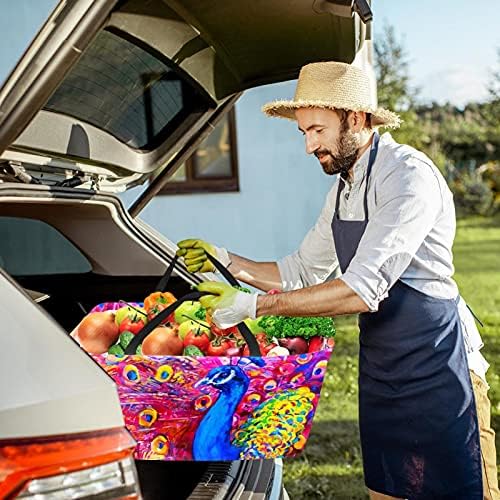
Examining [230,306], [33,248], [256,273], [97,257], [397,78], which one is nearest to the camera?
[230,306]

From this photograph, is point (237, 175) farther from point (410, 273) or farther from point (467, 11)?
point (467, 11)

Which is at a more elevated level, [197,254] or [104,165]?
[104,165]

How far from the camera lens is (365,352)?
2.79 metres

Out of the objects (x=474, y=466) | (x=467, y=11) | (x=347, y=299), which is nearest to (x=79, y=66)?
(x=347, y=299)

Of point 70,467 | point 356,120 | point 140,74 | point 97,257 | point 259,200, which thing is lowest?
point 259,200

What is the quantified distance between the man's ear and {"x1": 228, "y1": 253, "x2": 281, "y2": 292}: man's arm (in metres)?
0.60

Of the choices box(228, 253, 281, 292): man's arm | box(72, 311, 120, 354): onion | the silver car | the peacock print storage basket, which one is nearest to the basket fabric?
the peacock print storage basket

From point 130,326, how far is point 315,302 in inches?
19.3

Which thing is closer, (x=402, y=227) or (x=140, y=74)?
(x=402, y=227)

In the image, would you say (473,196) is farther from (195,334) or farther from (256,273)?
(195,334)

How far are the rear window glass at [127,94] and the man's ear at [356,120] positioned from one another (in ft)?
1.89

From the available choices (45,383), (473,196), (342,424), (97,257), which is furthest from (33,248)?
(473,196)

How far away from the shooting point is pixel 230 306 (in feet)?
7.62

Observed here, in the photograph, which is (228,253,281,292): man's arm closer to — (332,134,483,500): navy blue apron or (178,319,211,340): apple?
(332,134,483,500): navy blue apron
